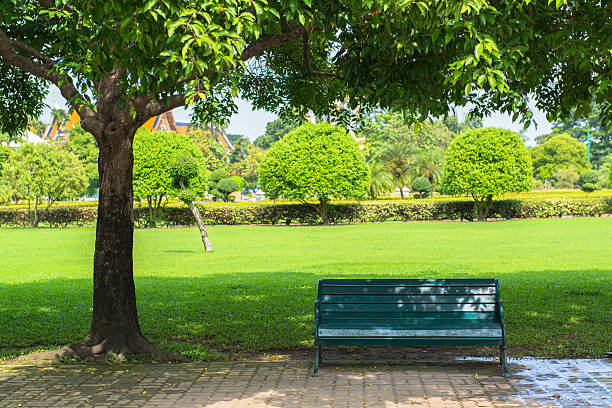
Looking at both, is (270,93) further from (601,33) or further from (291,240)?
(291,240)

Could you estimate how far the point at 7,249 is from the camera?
26.2m

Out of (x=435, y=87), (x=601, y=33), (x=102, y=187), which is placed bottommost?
(x=102, y=187)

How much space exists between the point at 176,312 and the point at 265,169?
31974 mm

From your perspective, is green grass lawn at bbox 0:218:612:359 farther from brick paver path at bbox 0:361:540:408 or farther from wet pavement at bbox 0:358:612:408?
brick paver path at bbox 0:361:540:408

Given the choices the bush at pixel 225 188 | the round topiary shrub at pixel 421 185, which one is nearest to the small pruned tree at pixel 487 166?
the round topiary shrub at pixel 421 185

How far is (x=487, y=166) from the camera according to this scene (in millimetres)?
42031

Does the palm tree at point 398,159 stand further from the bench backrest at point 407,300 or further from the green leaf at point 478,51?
the green leaf at point 478,51

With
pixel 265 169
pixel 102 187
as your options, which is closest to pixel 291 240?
pixel 265 169

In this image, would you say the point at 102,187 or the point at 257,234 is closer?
the point at 102,187

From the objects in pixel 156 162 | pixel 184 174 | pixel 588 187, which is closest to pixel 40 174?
pixel 156 162

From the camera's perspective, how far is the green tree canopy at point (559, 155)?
259 feet

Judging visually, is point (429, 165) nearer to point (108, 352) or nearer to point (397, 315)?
point (397, 315)

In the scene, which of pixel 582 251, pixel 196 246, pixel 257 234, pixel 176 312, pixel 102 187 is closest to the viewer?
pixel 102 187

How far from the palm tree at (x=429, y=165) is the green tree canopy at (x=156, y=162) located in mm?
24240
